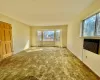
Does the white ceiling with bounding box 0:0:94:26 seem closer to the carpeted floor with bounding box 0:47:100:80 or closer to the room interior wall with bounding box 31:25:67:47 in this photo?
the carpeted floor with bounding box 0:47:100:80

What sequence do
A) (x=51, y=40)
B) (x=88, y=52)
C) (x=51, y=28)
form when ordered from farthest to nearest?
1. (x=51, y=40)
2. (x=51, y=28)
3. (x=88, y=52)

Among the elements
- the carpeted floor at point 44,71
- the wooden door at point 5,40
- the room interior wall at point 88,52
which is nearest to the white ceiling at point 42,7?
the room interior wall at point 88,52

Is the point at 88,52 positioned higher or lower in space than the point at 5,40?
lower

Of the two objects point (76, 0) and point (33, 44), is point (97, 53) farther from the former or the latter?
point (33, 44)

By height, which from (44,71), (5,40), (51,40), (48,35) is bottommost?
(44,71)

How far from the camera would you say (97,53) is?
8.11 ft

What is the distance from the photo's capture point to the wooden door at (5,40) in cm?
434

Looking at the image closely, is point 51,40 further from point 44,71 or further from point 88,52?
point 44,71

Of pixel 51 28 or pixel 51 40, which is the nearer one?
pixel 51 28

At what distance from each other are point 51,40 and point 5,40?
5591mm

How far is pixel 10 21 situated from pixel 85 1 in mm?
4338

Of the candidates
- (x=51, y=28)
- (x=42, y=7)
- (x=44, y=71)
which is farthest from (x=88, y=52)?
(x=51, y=28)

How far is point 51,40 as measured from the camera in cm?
961

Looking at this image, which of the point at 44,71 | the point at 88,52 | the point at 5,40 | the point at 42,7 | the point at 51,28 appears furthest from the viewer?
the point at 51,28
